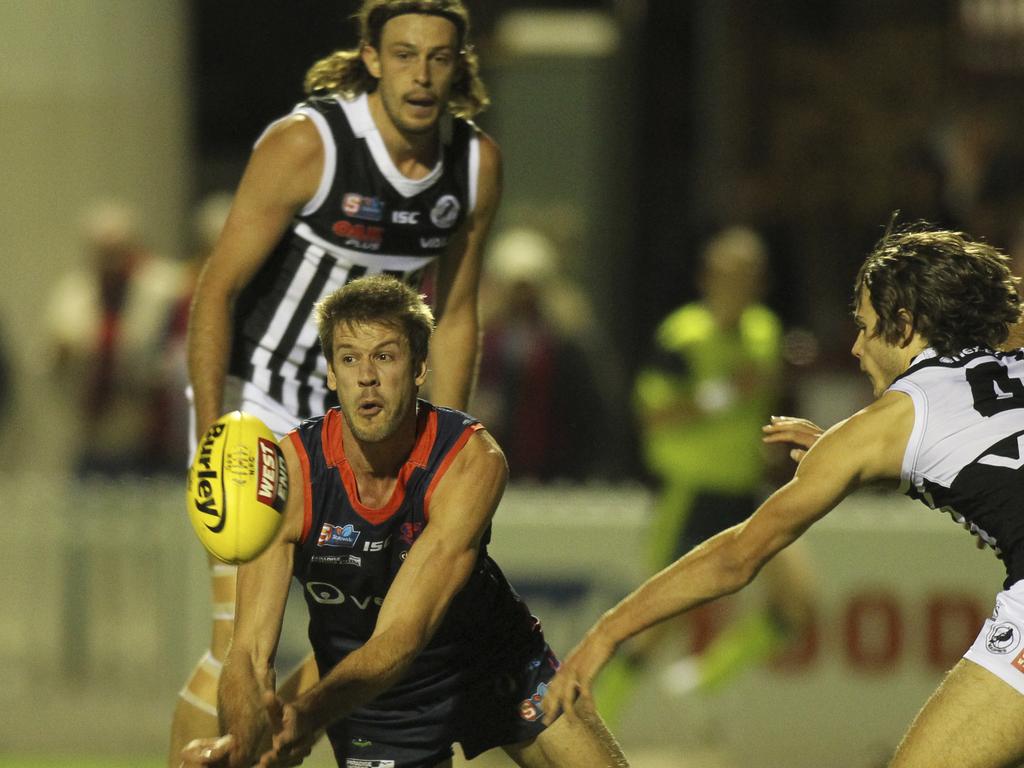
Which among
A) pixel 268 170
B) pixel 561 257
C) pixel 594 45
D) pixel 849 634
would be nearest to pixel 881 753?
pixel 849 634

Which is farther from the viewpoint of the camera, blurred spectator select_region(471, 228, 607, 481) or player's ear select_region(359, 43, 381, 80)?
blurred spectator select_region(471, 228, 607, 481)

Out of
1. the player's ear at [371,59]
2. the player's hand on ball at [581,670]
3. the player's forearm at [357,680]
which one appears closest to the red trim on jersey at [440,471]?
the player's forearm at [357,680]

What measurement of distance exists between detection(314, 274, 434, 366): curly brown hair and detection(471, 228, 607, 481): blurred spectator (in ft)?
17.3

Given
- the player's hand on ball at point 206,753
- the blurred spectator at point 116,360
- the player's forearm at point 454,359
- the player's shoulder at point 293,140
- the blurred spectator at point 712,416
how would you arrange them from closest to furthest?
the player's hand on ball at point 206,753
the player's shoulder at point 293,140
the player's forearm at point 454,359
the blurred spectator at point 712,416
the blurred spectator at point 116,360

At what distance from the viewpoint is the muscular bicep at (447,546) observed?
4.94m

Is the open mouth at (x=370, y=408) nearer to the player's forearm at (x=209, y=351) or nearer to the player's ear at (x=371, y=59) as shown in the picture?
the player's forearm at (x=209, y=351)

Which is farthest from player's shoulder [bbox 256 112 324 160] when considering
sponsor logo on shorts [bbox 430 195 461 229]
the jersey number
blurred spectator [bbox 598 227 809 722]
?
blurred spectator [bbox 598 227 809 722]

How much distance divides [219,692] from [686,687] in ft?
16.4

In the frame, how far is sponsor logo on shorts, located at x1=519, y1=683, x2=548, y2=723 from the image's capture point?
17.5 feet

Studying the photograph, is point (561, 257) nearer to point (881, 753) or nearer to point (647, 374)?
point (647, 374)

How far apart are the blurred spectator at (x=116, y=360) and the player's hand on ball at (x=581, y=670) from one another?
19.0 ft

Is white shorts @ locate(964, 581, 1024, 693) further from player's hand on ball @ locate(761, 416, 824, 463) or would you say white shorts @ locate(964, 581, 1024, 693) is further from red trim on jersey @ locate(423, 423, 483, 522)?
red trim on jersey @ locate(423, 423, 483, 522)

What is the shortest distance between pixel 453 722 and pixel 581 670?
0.52 metres

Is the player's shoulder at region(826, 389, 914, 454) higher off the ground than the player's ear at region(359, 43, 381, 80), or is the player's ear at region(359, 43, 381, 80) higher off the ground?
the player's ear at region(359, 43, 381, 80)
